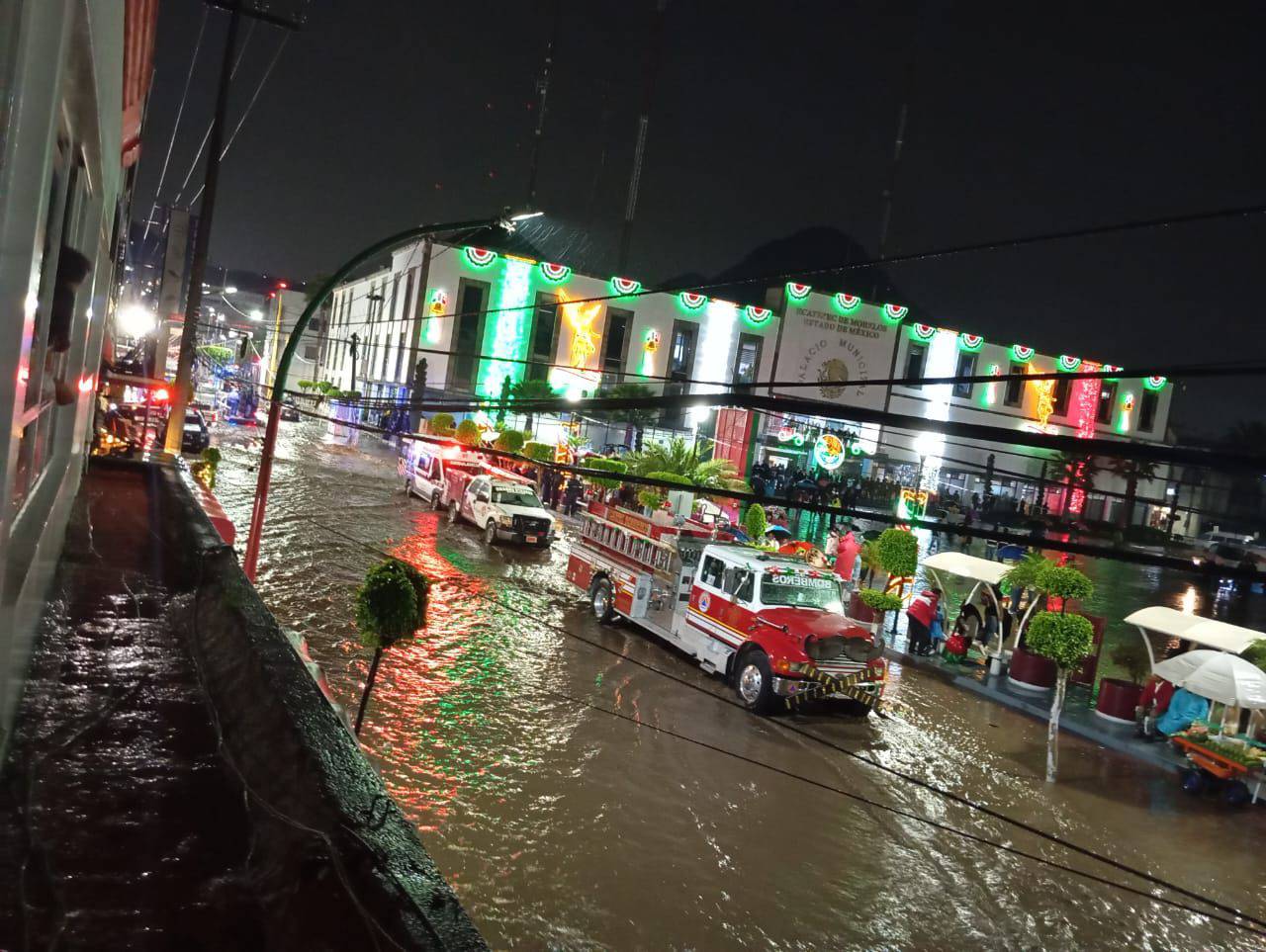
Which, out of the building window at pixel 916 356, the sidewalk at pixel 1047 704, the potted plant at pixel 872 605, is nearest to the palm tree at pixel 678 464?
the potted plant at pixel 872 605

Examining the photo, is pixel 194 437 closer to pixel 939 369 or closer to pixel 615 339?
pixel 615 339

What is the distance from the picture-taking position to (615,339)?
1820 inches

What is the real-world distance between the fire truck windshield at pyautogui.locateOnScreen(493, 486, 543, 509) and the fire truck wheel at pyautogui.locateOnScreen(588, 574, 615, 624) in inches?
294

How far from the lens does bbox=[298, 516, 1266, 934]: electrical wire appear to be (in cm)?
618

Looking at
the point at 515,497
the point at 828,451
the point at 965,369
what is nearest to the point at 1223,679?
the point at 515,497

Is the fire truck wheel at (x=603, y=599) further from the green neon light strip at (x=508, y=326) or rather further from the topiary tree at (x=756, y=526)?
the green neon light strip at (x=508, y=326)

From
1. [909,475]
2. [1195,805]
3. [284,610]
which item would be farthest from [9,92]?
[909,475]

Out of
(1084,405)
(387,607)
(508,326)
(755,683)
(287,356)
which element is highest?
(1084,405)

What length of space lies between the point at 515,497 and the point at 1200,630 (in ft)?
56.5

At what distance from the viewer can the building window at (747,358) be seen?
48.0m

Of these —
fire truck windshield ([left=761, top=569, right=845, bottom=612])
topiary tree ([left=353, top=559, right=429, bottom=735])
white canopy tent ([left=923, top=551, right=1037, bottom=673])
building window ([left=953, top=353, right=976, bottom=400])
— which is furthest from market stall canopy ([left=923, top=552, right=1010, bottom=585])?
building window ([left=953, top=353, right=976, bottom=400])

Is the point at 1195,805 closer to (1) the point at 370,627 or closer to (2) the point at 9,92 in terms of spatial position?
(1) the point at 370,627

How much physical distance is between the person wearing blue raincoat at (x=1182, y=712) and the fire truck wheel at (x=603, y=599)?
→ 1026cm

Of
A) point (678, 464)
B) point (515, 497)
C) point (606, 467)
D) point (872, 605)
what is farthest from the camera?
point (678, 464)
